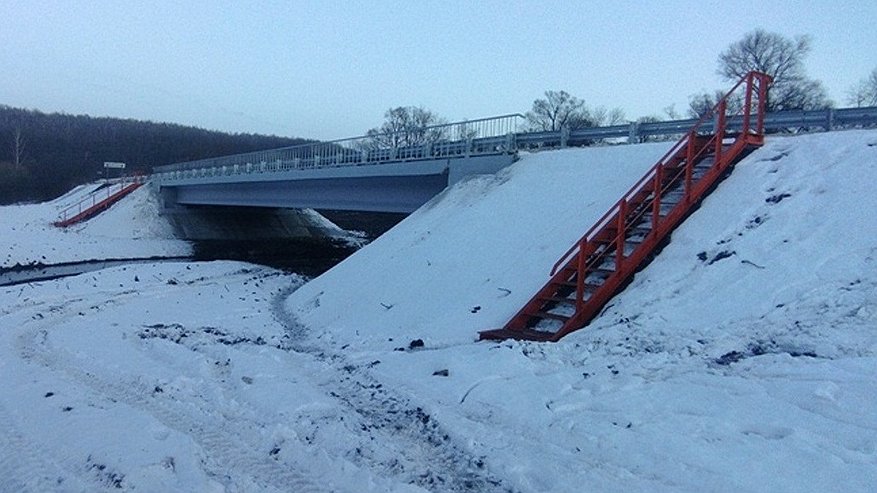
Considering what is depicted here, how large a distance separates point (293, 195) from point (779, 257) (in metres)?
28.3

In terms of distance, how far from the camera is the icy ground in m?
5.14

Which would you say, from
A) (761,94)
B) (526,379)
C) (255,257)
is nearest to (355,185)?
(255,257)

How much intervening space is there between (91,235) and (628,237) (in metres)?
38.5

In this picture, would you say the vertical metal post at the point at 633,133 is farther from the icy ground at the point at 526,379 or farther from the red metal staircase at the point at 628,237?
the red metal staircase at the point at 628,237

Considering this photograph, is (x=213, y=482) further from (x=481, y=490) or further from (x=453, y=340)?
(x=453, y=340)

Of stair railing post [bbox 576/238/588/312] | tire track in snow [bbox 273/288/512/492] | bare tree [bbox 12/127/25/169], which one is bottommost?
tire track in snow [bbox 273/288/512/492]

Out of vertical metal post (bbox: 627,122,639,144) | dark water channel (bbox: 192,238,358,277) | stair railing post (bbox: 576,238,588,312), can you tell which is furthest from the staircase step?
dark water channel (bbox: 192,238,358,277)

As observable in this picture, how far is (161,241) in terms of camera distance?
132 feet

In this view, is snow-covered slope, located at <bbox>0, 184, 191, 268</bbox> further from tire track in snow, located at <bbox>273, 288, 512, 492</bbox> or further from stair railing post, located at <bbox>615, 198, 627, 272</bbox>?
stair railing post, located at <bbox>615, 198, 627, 272</bbox>

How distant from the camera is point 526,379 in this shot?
7012mm

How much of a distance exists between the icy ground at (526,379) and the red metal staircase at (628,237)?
12.9 inches

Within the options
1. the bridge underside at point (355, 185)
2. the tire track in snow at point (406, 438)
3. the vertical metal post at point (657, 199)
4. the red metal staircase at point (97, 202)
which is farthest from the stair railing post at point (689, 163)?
the red metal staircase at point (97, 202)

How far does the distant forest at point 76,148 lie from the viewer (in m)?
71.2

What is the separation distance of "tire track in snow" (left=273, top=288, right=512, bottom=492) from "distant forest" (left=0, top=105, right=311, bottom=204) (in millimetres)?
68478
